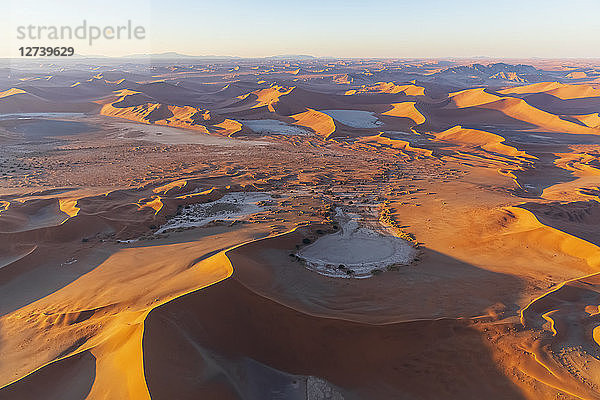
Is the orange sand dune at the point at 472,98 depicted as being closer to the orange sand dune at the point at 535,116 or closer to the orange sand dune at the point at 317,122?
the orange sand dune at the point at 535,116

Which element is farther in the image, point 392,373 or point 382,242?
point 382,242

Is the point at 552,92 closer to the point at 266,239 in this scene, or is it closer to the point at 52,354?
the point at 266,239

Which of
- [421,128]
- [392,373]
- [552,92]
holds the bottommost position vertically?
[392,373]

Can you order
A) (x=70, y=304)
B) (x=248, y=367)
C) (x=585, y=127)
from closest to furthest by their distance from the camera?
(x=248, y=367) < (x=70, y=304) < (x=585, y=127)

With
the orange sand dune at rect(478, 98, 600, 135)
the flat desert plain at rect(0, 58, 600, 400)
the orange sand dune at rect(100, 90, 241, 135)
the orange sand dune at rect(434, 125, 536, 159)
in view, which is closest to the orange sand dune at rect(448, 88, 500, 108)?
the orange sand dune at rect(478, 98, 600, 135)

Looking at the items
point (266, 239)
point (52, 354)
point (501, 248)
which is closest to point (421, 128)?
point (501, 248)

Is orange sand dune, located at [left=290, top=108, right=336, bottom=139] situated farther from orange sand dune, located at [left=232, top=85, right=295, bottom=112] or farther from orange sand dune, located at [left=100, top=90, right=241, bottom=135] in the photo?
orange sand dune, located at [left=232, top=85, right=295, bottom=112]
